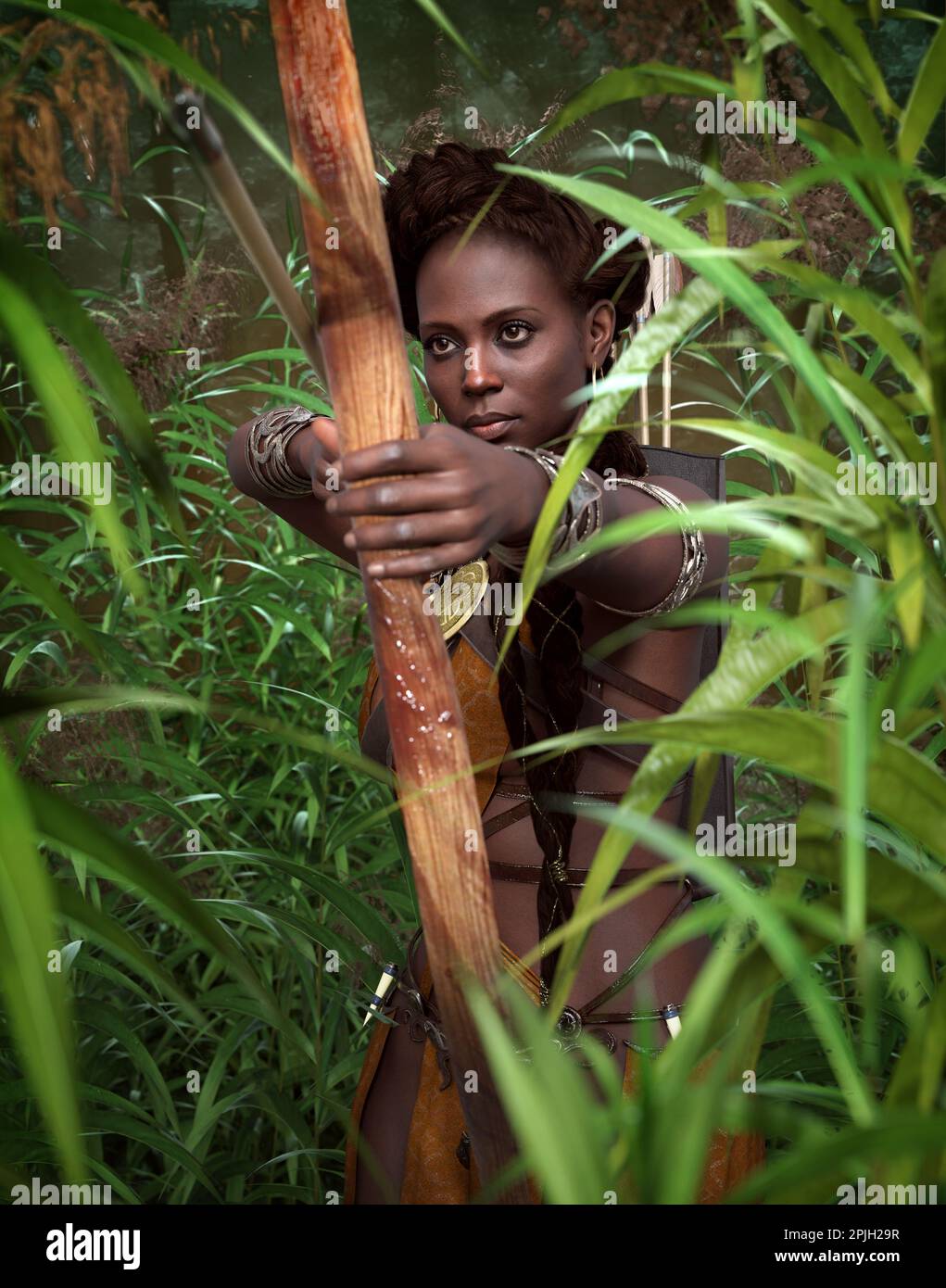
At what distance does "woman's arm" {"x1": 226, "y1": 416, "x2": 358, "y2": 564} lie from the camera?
629 millimetres

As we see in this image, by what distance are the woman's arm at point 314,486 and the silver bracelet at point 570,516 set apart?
14 cm

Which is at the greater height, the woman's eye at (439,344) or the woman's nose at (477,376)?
the woman's eye at (439,344)

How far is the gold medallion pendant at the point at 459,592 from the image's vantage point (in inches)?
25.5

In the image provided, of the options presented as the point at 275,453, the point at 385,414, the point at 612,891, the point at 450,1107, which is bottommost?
the point at 450,1107

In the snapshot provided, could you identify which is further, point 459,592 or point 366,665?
point 366,665

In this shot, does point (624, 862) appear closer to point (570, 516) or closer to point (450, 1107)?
point (450, 1107)

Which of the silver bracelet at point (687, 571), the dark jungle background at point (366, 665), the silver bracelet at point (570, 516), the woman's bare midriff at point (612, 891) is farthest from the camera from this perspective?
the woman's bare midriff at point (612, 891)

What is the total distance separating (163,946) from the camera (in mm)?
1285

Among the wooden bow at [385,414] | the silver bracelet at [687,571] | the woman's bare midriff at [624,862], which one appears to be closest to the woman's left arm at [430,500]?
the wooden bow at [385,414]

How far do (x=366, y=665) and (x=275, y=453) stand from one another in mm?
494

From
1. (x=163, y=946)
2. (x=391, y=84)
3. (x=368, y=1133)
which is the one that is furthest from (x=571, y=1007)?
(x=391, y=84)

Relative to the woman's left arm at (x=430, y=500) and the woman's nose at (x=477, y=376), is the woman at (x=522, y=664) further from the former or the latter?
the woman's left arm at (x=430, y=500)

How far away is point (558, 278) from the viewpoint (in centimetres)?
72

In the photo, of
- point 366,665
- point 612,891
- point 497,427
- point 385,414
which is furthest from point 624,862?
point 366,665
